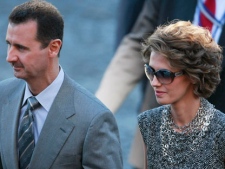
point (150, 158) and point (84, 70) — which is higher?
point (150, 158)

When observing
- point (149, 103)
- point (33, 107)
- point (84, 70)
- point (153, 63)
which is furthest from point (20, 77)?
point (84, 70)

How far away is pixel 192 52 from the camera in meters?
5.05

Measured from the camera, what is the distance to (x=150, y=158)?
5.18m

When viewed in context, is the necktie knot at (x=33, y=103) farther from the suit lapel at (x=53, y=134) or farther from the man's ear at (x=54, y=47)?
the man's ear at (x=54, y=47)

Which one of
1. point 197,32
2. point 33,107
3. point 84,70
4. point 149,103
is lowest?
point 84,70

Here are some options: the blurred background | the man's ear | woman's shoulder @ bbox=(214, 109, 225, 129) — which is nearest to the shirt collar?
the man's ear

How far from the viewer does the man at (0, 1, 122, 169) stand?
16.5 feet

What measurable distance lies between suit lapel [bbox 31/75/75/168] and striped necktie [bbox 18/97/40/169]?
58 millimetres

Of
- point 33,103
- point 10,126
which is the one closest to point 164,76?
point 33,103

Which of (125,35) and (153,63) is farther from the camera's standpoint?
(125,35)

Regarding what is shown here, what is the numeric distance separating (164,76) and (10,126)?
33.1 inches

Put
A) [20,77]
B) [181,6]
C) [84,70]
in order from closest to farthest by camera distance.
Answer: [20,77]
[181,6]
[84,70]

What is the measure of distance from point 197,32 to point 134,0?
1.66 metres

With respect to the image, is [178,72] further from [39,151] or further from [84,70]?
[84,70]
